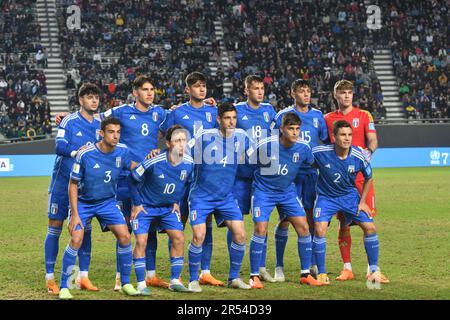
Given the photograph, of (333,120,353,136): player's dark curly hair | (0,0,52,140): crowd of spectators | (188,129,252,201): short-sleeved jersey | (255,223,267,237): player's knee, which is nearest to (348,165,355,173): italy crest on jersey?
(333,120,353,136): player's dark curly hair

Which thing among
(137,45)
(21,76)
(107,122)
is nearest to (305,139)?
(107,122)

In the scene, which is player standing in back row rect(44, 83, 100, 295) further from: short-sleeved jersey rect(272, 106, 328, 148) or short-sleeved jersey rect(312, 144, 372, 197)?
short-sleeved jersey rect(312, 144, 372, 197)

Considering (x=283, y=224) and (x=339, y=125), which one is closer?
(x=339, y=125)

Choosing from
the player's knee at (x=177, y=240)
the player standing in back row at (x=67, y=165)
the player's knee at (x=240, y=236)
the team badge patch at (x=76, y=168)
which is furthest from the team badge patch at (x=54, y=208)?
the player's knee at (x=240, y=236)

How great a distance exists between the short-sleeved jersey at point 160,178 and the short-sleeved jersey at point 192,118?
2.54 ft

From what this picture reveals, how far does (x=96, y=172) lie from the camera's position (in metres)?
8.66

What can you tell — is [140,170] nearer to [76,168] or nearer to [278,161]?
[76,168]

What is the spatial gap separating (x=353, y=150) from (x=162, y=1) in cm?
2972

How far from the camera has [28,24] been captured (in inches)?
1404

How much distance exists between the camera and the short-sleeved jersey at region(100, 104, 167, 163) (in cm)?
959

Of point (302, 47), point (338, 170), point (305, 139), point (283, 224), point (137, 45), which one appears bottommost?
point (283, 224)

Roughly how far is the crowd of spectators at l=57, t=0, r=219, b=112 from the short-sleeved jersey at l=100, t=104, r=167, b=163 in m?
22.3

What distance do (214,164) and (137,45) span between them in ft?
89.2

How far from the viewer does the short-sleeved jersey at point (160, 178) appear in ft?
29.3
